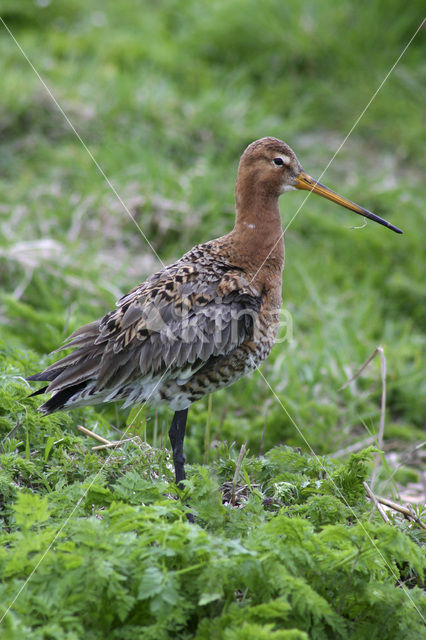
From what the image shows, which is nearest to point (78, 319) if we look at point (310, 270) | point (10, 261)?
point (10, 261)

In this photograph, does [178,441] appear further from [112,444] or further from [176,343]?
[176,343]

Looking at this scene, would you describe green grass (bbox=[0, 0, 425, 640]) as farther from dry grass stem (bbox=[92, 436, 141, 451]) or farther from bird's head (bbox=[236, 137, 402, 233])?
bird's head (bbox=[236, 137, 402, 233])

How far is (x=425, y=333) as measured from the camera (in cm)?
A: 660

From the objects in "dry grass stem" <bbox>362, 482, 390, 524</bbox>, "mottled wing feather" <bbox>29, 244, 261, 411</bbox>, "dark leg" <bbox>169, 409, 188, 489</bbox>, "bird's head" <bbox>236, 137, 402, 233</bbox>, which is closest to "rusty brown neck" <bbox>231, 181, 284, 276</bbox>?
"bird's head" <bbox>236, 137, 402, 233</bbox>

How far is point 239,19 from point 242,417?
16.8 feet

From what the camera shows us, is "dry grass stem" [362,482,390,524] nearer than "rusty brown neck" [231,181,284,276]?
Yes

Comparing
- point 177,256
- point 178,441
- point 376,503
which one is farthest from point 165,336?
point 177,256

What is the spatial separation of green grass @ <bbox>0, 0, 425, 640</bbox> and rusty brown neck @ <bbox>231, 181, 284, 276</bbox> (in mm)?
921

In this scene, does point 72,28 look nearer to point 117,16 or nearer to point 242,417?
point 117,16

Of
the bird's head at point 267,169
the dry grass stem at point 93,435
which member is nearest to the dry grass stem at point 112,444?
the dry grass stem at point 93,435

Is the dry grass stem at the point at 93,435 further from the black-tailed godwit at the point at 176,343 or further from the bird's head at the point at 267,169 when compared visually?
the bird's head at the point at 267,169

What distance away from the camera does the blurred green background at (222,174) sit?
17.6ft

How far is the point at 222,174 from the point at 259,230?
10.7 ft

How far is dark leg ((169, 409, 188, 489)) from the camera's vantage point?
360 centimetres
